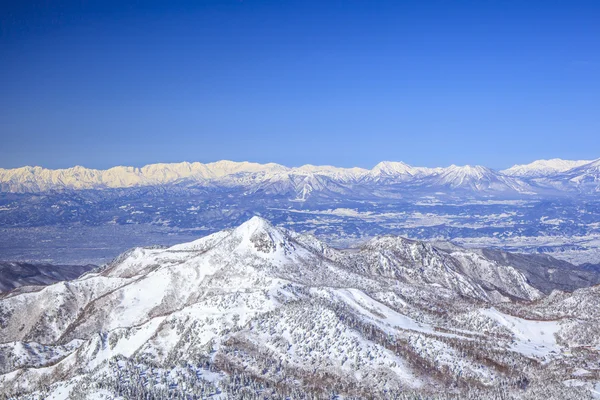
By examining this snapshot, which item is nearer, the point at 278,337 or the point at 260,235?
the point at 278,337

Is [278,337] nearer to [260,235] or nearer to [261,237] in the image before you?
[261,237]

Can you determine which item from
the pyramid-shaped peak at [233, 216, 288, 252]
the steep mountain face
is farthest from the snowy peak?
the steep mountain face

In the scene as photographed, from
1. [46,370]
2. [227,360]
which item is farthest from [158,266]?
[227,360]

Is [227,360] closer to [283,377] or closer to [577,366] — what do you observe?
[283,377]

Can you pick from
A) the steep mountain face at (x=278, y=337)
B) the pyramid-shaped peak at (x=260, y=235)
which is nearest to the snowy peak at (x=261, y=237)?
the pyramid-shaped peak at (x=260, y=235)

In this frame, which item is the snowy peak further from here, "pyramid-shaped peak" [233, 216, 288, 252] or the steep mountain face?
the steep mountain face

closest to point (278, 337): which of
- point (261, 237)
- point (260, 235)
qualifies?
point (261, 237)

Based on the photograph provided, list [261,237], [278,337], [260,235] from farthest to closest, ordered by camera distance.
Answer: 1. [260,235]
2. [261,237]
3. [278,337]

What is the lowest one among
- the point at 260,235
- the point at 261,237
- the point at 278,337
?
the point at 278,337

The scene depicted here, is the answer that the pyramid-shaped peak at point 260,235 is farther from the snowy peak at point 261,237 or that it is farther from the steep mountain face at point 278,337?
the steep mountain face at point 278,337
